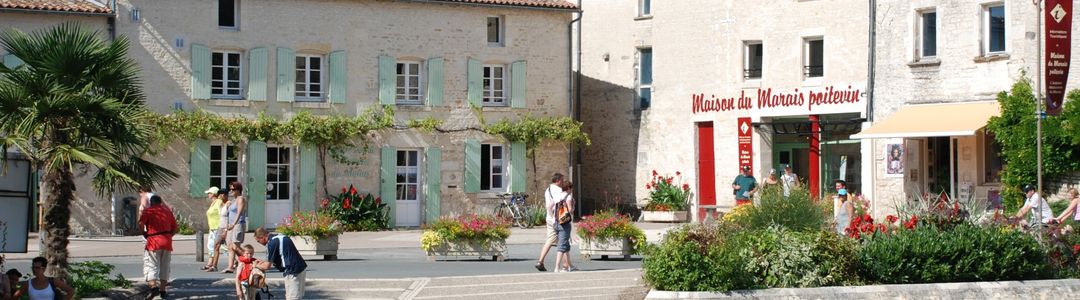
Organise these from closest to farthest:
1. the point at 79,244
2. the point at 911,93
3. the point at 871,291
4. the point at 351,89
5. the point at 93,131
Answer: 1. the point at 93,131
2. the point at 871,291
3. the point at 79,244
4. the point at 911,93
5. the point at 351,89

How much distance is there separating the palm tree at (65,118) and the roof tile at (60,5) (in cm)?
1219

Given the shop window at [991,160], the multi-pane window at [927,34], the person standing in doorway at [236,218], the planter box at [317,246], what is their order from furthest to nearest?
the multi-pane window at [927,34]
the shop window at [991,160]
the planter box at [317,246]
the person standing in doorway at [236,218]

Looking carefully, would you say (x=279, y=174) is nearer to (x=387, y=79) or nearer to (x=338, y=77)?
(x=338, y=77)

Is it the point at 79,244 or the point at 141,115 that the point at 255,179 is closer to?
the point at 79,244

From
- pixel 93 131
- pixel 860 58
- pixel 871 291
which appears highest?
pixel 860 58

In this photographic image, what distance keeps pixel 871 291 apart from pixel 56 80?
32.0 feet

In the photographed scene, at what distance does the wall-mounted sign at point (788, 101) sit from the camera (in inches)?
1266

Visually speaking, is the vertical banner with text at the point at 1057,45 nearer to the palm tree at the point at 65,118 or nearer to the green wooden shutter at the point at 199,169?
the palm tree at the point at 65,118

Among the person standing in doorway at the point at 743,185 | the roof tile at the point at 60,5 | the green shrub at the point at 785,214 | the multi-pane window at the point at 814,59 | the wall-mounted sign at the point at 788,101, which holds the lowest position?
the green shrub at the point at 785,214

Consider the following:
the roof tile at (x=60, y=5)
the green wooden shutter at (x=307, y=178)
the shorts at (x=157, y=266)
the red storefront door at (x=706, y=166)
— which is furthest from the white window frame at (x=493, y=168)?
the shorts at (x=157, y=266)

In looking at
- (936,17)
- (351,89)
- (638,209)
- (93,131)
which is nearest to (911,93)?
(936,17)

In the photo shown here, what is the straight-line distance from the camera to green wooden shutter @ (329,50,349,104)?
107 ft

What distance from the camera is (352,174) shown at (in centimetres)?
3319

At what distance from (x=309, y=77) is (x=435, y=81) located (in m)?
2.80
